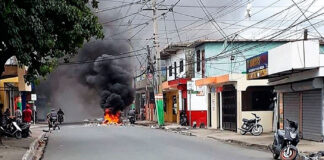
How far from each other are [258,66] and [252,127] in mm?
4663

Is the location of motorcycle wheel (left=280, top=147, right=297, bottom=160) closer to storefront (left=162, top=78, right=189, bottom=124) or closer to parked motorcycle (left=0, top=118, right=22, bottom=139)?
parked motorcycle (left=0, top=118, right=22, bottom=139)

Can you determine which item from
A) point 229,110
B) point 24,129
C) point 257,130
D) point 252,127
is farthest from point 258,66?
point 24,129

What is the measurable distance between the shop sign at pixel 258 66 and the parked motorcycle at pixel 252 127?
11.0 ft

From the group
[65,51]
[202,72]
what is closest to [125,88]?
[202,72]

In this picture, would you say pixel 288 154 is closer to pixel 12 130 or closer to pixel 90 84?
pixel 12 130

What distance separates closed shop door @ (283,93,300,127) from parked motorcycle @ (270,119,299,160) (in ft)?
25.9

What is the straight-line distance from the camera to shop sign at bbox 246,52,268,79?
2039cm

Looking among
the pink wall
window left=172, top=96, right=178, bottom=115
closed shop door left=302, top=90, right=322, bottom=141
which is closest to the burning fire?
window left=172, top=96, right=178, bottom=115

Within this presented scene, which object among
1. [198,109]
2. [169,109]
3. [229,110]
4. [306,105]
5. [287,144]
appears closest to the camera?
[287,144]

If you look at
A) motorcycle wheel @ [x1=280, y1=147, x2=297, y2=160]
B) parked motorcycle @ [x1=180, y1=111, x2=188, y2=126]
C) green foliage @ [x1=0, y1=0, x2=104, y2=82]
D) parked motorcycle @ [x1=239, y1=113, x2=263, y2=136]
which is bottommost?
parked motorcycle @ [x1=180, y1=111, x2=188, y2=126]

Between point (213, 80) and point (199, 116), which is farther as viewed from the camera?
point (199, 116)

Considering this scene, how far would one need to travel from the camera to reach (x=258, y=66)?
69.8ft

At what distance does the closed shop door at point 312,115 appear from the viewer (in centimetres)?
1878

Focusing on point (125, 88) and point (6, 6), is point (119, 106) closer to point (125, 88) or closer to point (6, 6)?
point (125, 88)
